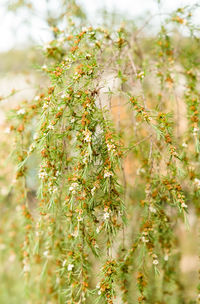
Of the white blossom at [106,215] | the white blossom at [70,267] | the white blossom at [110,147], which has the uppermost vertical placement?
the white blossom at [110,147]

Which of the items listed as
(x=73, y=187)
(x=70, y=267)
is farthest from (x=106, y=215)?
(x=70, y=267)

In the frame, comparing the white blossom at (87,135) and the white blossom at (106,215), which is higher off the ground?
the white blossom at (87,135)

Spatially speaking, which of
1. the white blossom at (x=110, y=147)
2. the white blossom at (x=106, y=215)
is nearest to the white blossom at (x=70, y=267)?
the white blossom at (x=106, y=215)

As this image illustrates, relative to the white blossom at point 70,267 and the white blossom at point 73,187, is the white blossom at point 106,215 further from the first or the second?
the white blossom at point 70,267

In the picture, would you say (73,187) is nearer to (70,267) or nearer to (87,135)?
(87,135)

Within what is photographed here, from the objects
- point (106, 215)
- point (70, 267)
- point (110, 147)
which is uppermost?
point (110, 147)

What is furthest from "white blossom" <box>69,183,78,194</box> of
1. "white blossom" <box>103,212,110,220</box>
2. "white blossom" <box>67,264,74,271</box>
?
"white blossom" <box>67,264,74,271</box>

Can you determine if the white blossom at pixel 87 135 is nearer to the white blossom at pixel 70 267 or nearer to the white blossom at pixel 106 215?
the white blossom at pixel 106 215

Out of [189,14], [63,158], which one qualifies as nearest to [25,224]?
[63,158]

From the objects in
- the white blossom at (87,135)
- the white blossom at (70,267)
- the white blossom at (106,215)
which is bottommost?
the white blossom at (70,267)

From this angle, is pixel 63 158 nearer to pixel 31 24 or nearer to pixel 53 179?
pixel 53 179

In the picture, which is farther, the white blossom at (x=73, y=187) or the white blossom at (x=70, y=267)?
the white blossom at (x=70, y=267)

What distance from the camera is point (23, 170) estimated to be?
4.94ft

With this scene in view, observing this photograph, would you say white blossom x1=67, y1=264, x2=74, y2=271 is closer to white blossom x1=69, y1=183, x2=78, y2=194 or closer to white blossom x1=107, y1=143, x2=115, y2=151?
white blossom x1=69, y1=183, x2=78, y2=194
